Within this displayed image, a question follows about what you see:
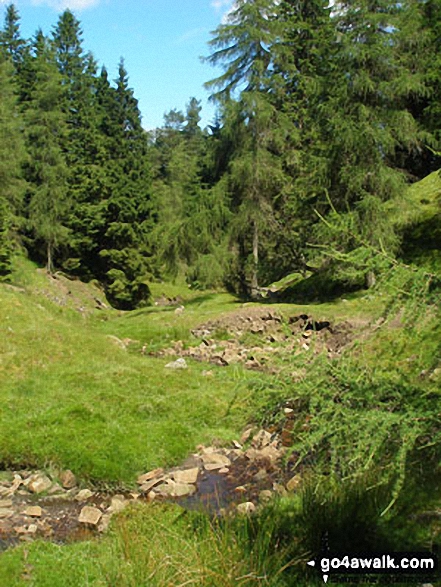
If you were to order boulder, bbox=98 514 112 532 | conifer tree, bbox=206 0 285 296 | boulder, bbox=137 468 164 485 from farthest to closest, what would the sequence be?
conifer tree, bbox=206 0 285 296
boulder, bbox=137 468 164 485
boulder, bbox=98 514 112 532

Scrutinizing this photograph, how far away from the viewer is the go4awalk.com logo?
4.74 meters

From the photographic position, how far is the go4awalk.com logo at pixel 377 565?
15.6ft

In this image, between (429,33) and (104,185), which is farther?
(104,185)

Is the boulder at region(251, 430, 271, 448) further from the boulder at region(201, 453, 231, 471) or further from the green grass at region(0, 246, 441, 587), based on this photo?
the green grass at region(0, 246, 441, 587)

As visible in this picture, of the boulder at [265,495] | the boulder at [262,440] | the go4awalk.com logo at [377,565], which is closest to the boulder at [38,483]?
the boulder at [265,495]

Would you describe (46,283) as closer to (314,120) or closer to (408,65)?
(314,120)

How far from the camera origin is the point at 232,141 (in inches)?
1079

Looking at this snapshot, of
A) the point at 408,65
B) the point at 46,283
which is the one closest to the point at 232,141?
the point at 408,65

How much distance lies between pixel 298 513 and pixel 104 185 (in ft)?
104

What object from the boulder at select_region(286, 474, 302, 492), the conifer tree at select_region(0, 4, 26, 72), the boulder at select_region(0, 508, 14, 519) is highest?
the conifer tree at select_region(0, 4, 26, 72)

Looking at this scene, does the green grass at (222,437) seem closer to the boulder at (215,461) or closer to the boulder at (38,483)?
the boulder at (38,483)

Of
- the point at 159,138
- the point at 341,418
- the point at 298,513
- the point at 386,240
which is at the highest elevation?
the point at 159,138

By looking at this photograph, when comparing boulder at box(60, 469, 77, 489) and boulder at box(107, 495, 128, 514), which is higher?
boulder at box(60, 469, 77, 489)

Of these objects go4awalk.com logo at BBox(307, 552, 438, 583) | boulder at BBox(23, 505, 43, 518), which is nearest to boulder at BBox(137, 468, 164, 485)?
boulder at BBox(23, 505, 43, 518)
